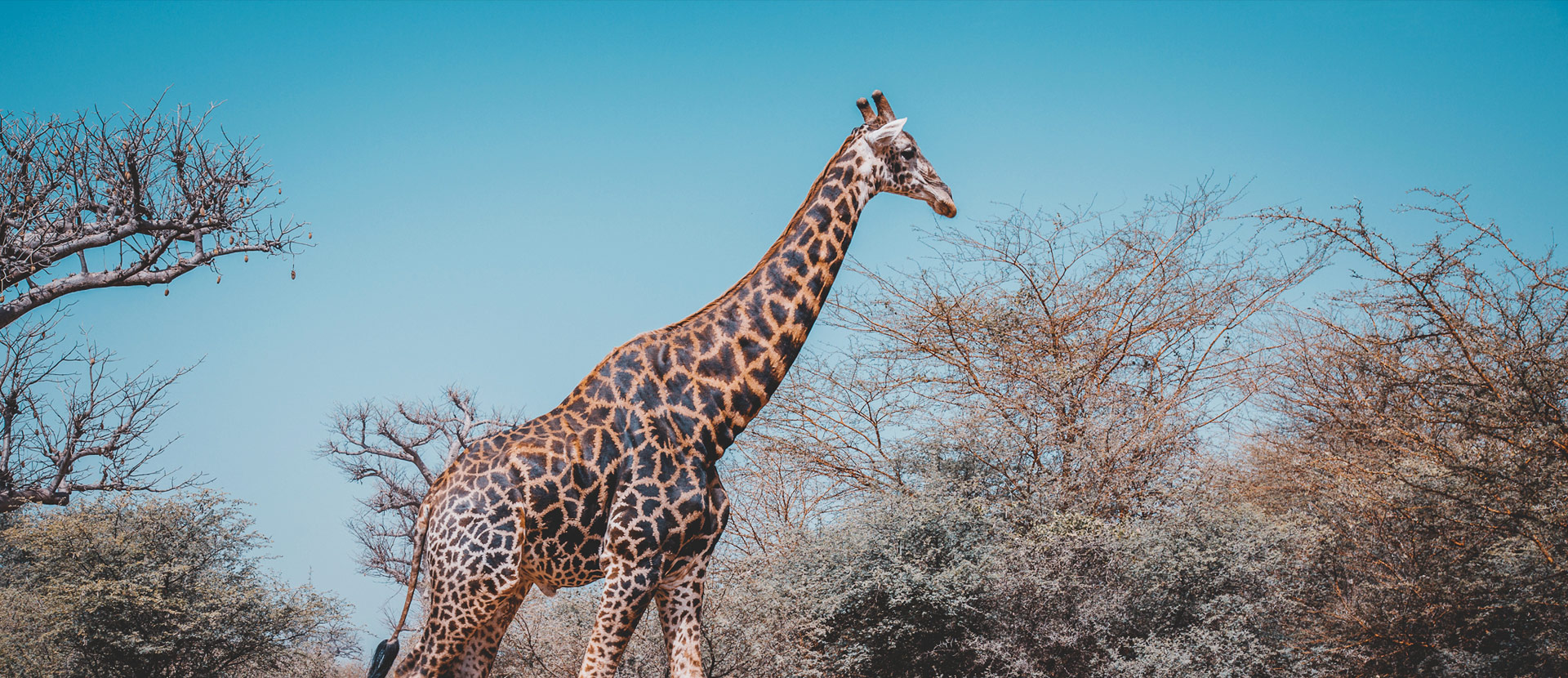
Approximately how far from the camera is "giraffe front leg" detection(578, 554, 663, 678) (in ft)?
14.7

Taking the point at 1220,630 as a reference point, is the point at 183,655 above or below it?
above

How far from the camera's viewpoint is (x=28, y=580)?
42.5 ft

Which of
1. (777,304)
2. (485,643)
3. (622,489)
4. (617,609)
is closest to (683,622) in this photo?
(617,609)

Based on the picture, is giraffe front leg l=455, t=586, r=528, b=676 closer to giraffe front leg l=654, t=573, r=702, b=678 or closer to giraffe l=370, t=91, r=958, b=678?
giraffe l=370, t=91, r=958, b=678

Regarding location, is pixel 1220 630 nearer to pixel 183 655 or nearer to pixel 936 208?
pixel 936 208

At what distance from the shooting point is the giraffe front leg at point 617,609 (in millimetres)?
4469

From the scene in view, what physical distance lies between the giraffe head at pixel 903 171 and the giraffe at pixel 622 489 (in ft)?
1.67

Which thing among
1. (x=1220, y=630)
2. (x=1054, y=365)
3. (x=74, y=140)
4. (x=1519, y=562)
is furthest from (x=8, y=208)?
(x=1519, y=562)

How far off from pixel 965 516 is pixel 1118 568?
1.67 metres

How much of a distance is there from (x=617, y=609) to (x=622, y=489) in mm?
551

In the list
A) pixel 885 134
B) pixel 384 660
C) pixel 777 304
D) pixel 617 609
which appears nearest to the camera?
pixel 617 609

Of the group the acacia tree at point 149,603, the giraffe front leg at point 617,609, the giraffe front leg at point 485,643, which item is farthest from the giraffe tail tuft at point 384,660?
the acacia tree at point 149,603

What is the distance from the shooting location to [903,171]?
18.0ft

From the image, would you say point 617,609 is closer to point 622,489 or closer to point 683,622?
point 683,622
